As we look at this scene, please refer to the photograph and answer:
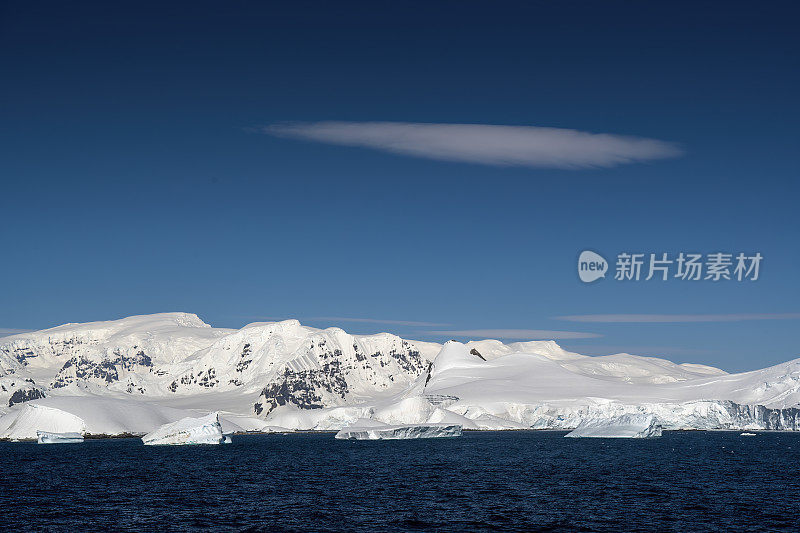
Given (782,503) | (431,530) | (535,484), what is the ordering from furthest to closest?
(535,484)
(782,503)
(431,530)

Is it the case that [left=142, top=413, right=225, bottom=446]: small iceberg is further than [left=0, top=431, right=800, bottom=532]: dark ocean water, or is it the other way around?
[left=142, top=413, right=225, bottom=446]: small iceberg

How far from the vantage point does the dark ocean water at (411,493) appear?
64.2m

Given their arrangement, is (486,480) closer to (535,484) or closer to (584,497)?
(535,484)

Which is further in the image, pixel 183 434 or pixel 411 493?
pixel 183 434

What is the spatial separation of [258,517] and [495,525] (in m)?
19.9

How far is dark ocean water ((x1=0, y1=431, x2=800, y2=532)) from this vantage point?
64188mm

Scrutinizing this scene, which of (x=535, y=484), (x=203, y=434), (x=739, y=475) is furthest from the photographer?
(x=203, y=434)

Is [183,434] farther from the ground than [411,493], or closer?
closer

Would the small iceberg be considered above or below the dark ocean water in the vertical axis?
below

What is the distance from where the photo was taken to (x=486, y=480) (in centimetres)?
9588

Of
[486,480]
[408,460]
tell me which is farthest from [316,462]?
[486,480]

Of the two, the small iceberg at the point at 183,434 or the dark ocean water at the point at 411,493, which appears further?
the small iceberg at the point at 183,434

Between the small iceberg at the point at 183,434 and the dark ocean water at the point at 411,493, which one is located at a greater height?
the dark ocean water at the point at 411,493

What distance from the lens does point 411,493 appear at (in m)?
83.1
